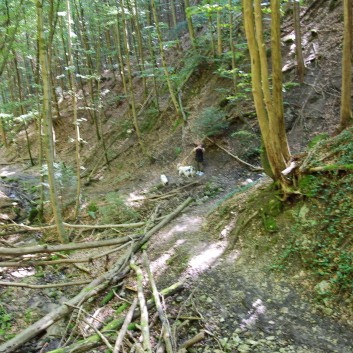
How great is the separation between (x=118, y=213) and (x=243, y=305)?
689 cm

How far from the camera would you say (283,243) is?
6.57 meters

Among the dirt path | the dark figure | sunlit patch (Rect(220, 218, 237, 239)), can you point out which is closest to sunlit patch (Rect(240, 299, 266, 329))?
the dirt path

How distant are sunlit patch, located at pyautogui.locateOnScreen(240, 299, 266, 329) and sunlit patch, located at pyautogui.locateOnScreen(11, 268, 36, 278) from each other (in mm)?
5993

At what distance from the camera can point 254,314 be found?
543cm

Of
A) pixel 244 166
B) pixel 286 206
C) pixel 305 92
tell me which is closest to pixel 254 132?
pixel 244 166

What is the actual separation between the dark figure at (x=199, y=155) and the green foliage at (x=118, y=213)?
11.3 feet

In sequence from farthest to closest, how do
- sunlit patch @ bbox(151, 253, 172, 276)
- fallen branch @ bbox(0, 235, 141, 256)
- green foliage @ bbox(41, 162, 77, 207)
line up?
green foliage @ bbox(41, 162, 77, 207)
sunlit patch @ bbox(151, 253, 172, 276)
fallen branch @ bbox(0, 235, 141, 256)

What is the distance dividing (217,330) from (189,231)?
12.2 ft

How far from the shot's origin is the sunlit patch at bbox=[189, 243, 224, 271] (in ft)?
22.8

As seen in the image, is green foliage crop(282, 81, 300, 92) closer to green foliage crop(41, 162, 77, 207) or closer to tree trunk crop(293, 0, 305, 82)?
tree trunk crop(293, 0, 305, 82)

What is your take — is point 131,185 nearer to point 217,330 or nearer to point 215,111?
point 215,111

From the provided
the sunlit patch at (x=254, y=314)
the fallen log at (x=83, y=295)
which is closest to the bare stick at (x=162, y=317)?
the fallen log at (x=83, y=295)

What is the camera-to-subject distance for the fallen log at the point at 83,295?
5172 mm

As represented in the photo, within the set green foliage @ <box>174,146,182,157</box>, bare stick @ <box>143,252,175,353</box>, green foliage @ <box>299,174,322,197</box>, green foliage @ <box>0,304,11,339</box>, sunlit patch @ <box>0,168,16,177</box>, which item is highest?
green foliage @ <box>299,174,322,197</box>
